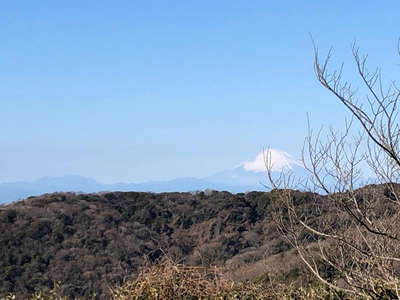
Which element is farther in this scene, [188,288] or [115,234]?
[115,234]

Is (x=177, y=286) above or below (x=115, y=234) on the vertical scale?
below

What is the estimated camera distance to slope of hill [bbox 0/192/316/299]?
24672mm

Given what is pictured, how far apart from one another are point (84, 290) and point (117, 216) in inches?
455

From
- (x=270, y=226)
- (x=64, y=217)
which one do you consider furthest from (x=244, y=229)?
(x=64, y=217)

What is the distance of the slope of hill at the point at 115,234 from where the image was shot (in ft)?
80.9

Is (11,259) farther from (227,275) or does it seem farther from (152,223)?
(227,275)

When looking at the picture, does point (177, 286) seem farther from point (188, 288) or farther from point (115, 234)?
point (115, 234)

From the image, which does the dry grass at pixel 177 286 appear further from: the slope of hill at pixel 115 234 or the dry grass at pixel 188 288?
the slope of hill at pixel 115 234

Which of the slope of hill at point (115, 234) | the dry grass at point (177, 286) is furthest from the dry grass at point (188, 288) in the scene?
the slope of hill at point (115, 234)

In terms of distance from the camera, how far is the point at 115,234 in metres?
30.7

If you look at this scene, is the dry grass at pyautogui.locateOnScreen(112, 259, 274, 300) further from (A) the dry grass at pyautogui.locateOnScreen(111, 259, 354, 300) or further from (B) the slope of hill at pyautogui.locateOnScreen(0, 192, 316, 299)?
(B) the slope of hill at pyautogui.locateOnScreen(0, 192, 316, 299)

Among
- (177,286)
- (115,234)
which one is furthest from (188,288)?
(115,234)

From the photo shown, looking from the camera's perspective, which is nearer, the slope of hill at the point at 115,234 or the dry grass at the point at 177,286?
the dry grass at the point at 177,286

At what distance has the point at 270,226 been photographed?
101 ft
